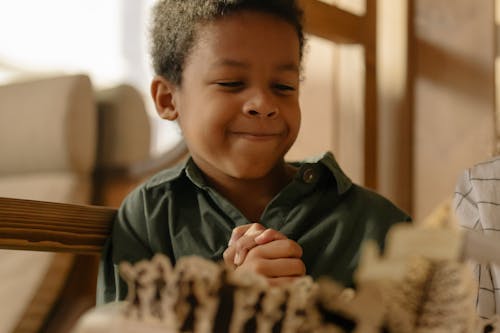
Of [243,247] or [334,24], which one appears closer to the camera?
[243,247]

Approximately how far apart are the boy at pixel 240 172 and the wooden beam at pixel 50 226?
3 cm

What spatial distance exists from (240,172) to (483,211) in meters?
0.25

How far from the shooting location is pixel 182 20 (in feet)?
2.47

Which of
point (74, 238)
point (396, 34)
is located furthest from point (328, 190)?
point (396, 34)

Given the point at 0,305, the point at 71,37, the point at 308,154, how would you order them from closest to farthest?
1. the point at 0,305
2. the point at 308,154
3. the point at 71,37

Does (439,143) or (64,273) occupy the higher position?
(439,143)

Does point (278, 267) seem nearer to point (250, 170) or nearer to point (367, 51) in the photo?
point (250, 170)

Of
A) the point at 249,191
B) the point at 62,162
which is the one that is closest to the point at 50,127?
the point at 62,162

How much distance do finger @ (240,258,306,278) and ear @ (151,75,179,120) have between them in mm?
292

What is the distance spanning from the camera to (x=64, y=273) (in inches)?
55.6

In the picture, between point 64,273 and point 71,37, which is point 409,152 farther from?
point 71,37

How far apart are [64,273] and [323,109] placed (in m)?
0.62

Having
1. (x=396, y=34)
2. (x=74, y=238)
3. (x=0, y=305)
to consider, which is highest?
(x=396, y=34)

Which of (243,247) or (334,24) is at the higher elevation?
(334,24)
